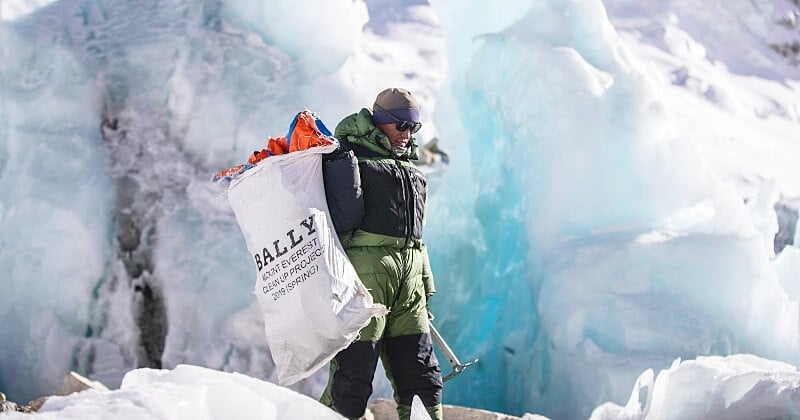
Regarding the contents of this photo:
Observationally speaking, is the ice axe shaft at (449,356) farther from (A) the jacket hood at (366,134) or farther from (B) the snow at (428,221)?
(B) the snow at (428,221)

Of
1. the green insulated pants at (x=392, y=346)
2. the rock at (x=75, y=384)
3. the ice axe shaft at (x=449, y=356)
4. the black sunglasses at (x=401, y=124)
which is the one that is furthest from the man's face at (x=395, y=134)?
the rock at (x=75, y=384)

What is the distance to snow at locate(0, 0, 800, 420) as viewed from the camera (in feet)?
13.4

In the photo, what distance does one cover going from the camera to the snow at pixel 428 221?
13.4ft

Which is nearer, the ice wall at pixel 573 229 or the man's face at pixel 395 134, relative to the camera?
the man's face at pixel 395 134

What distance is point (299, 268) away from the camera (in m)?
2.53

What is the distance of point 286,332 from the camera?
8.29ft

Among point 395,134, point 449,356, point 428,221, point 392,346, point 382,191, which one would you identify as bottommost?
point 428,221

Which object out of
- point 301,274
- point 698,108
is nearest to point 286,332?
point 301,274

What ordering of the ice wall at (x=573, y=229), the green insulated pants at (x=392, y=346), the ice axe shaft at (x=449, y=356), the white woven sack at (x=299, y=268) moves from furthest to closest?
the ice wall at (x=573, y=229) < the ice axe shaft at (x=449, y=356) < the green insulated pants at (x=392, y=346) < the white woven sack at (x=299, y=268)

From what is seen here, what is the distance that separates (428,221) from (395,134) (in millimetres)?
2176

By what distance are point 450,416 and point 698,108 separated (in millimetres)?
8459

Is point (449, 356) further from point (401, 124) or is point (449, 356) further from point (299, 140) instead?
point (299, 140)

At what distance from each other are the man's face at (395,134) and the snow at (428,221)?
168 cm

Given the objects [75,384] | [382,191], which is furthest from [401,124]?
[75,384]
